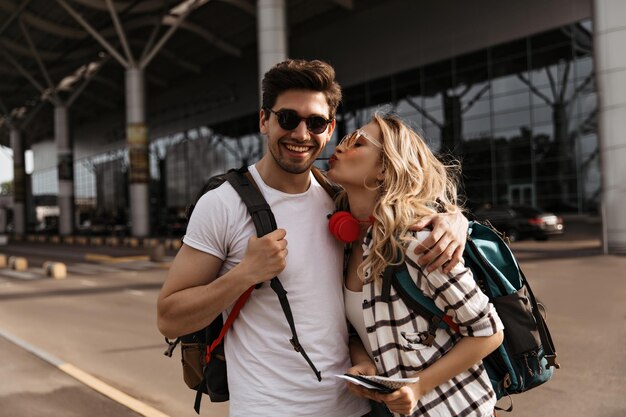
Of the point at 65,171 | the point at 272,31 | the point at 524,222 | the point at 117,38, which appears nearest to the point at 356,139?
the point at 272,31

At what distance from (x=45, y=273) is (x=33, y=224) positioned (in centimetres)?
6635

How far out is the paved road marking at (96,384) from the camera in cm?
462

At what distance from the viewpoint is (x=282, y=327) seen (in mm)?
1918

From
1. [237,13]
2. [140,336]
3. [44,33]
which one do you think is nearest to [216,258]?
[140,336]

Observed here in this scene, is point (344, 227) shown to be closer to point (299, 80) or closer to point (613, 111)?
point (299, 80)

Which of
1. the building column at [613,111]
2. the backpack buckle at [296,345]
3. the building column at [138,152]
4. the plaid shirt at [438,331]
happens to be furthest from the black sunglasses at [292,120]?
the building column at [138,152]

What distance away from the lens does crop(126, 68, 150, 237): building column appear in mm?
33344

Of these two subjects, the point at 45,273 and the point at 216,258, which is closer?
the point at 216,258

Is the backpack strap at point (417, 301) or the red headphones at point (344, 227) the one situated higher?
the red headphones at point (344, 227)

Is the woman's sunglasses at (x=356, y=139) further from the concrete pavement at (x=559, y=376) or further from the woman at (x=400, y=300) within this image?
the concrete pavement at (x=559, y=376)

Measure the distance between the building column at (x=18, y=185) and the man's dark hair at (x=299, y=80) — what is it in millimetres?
60315

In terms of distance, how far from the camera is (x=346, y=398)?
6.45 feet

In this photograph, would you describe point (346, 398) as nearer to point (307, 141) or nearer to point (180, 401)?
point (307, 141)

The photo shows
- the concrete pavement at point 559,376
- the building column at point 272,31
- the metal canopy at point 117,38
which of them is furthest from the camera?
the metal canopy at point 117,38
